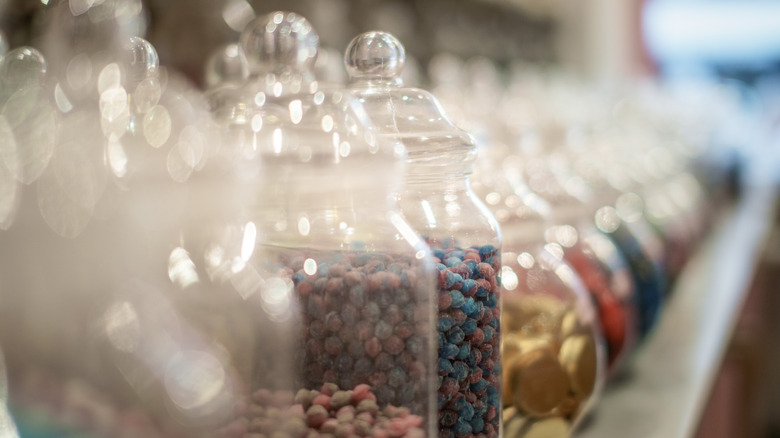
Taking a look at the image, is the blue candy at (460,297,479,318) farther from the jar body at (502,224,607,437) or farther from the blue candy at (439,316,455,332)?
the jar body at (502,224,607,437)

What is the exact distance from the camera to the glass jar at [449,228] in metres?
0.60

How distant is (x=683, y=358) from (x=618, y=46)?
6062 mm

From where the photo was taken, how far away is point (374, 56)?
62 centimetres

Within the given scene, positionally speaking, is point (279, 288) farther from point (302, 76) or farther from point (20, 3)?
point (20, 3)

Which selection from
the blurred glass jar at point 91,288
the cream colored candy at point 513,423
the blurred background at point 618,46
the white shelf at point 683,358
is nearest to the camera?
the blurred glass jar at point 91,288

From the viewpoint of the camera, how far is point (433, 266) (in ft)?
1.85

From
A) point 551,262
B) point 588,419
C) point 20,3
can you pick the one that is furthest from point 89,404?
point 20,3

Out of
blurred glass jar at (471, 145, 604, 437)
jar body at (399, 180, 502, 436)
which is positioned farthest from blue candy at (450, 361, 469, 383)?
blurred glass jar at (471, 145, 604, 437)

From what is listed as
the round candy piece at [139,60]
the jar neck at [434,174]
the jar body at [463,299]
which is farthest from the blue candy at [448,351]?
the round candy piece at [139,60]

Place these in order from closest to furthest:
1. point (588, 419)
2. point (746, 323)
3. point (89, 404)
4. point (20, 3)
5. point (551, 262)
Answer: point (89, 404) → point (551, 262) → point (588, 419) → point (20, 3) → point (746, 323)

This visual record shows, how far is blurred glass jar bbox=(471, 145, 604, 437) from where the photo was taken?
733mm

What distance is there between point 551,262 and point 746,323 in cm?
166

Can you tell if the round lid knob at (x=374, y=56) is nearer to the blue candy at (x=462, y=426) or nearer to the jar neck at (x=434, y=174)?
the jar neck at (x=434, y=174)

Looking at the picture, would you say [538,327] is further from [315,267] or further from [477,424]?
[315,267]
